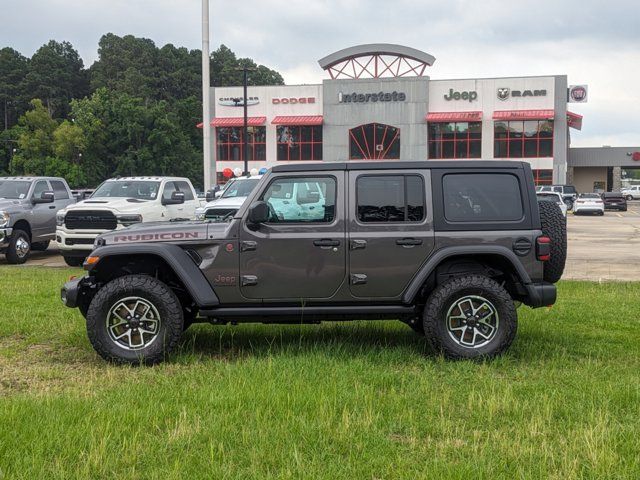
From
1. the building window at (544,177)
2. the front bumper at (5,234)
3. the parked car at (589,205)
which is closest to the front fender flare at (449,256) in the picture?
the front bumper at (5,234)

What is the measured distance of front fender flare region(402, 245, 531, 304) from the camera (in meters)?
6.21

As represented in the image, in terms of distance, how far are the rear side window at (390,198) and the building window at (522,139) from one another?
48.6 meters

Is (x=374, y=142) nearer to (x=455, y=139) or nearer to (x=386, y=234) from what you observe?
(x=455, y=139)

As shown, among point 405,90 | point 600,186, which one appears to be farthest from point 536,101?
point 600,186

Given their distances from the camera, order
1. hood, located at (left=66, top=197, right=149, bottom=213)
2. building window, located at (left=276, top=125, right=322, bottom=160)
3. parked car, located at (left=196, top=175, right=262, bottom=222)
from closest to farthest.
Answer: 1. hood, located at (left=66, top=197, right=149, bottom=213)
2. parked car, located at (left=196, top=175, right=262, bottom=222)
3. building window, located at (left=276, top=125, right=322, bottom=160)

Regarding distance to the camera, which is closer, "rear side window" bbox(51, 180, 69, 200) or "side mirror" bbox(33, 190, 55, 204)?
"side mirror" bbox(33, 190, 55, 204)

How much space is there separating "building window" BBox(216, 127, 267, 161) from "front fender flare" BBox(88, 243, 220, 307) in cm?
→ 5105

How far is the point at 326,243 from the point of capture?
6266 millimetres

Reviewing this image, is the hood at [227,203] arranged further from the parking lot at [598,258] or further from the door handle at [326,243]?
the door handle at [326,243]

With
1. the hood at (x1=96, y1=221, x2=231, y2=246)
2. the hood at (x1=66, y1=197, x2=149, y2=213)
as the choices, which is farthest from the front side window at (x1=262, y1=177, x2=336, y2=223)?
the hood at (x1=66, y1=197, x2=149, y2=213)

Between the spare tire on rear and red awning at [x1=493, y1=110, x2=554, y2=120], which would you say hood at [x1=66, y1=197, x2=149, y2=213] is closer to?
the spare tire on rear

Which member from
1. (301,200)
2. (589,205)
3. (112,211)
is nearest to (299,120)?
(589,205)

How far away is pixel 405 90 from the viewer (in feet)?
175

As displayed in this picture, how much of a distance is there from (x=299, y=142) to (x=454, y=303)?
51.1 meters
